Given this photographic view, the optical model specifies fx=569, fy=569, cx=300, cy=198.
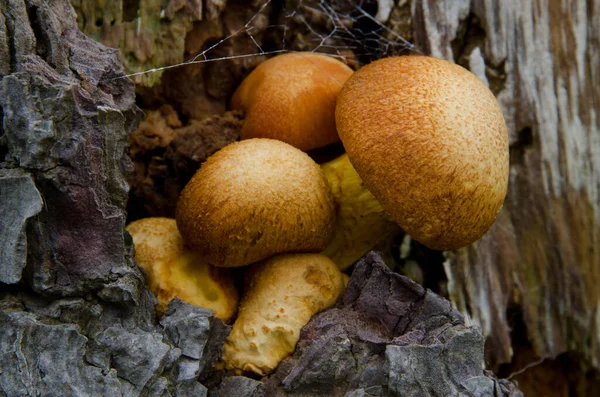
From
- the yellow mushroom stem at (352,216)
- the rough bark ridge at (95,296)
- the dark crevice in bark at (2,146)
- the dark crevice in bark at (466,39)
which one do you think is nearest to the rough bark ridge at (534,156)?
the dark crevice in bark at (466,39)

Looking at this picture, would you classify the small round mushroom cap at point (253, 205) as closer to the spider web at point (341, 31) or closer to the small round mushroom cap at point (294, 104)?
the small round mushroom cap at point (294, 104)

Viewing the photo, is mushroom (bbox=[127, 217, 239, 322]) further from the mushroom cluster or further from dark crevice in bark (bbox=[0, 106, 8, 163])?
dark crevice in bark (bbox=[0, 106, 8, 163])

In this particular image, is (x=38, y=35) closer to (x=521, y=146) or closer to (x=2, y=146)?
(x=2, y=146)

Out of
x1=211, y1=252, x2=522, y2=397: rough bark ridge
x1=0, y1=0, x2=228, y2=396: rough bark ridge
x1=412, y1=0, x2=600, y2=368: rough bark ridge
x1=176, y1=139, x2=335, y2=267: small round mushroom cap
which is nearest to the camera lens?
x1=0, y1=0, x2=228, y2=396: rough bark ridge

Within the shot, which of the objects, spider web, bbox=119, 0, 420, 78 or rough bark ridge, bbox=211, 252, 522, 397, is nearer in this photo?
rough bark ridge, bbox=211, 252, 522, 397

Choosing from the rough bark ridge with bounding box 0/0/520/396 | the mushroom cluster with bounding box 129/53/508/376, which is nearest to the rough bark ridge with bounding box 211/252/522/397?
the rough bark ridge with bounding box 0/0/520/396

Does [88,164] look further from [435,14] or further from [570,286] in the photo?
[570,286]

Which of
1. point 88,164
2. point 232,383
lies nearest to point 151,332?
point 232,383
